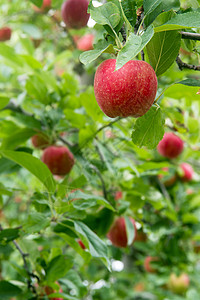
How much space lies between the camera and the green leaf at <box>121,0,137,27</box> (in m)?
0.51

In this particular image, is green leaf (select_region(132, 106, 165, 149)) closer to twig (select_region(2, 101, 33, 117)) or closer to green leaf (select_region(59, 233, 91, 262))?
green leaf (select_region(59, 233, 91, 262))

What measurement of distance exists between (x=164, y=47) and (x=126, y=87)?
0.10 metres

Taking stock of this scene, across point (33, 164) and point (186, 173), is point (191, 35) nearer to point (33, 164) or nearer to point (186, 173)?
point (33, 164)

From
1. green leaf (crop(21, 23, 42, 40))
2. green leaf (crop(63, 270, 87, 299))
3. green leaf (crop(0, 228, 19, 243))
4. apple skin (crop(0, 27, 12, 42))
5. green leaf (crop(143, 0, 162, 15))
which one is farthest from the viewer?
apple skin (crop(0, 27, 12, 42))

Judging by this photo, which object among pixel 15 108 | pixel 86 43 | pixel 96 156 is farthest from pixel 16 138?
pixel 86 43

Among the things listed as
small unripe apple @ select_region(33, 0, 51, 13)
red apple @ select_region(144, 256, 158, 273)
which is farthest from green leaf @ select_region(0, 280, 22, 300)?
small unripe apple @ select_region(33, 0, 51, 13)

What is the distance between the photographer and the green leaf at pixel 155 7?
0.51 m

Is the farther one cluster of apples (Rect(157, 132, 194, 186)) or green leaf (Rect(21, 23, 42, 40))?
green leaf (Rect(21, 23, 42, 40))

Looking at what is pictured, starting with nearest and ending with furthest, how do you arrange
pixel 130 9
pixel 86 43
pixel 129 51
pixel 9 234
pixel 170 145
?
pixel 129 51, pixel 130 9, pixel 9 234, pixel 170 145, pixel 86 43

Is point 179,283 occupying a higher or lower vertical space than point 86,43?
lower

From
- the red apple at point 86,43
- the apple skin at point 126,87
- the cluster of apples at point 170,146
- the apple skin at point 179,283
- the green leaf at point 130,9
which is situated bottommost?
the apple skin at point 179,283

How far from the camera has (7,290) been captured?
88cm

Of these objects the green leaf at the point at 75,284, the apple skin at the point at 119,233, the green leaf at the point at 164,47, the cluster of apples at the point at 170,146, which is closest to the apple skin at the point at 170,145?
the cluster of apples at the point at 170,146

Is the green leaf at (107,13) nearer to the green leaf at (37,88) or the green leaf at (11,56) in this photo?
the green leaf at (37,88)
